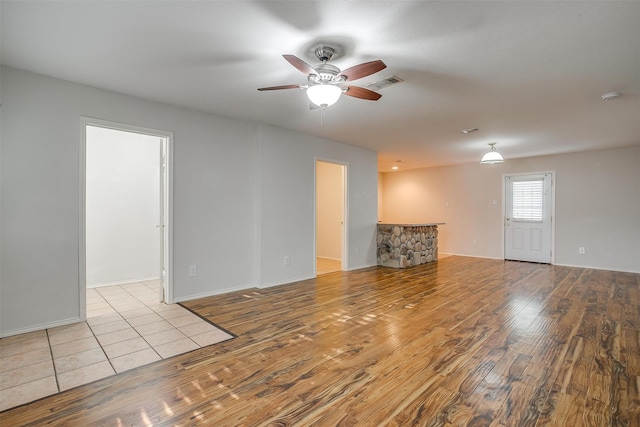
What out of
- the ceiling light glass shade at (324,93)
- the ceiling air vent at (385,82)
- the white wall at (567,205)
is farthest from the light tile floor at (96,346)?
the white wall at (567,205)

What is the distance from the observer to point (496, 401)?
1.85 m

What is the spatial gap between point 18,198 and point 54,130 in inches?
28.4

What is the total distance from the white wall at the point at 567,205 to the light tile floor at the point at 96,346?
22.5 feet

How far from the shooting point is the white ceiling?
1.95 meters

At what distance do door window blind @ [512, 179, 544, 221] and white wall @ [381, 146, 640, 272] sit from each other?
0.30 metres

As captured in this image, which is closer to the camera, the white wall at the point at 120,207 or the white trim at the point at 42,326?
the white trim at the point at 42,326

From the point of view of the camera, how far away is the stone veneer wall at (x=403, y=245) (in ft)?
20.5

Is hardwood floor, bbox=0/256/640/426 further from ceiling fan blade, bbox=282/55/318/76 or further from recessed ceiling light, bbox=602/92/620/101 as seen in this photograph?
recessed ceiling light, bbox=602/92/620/101

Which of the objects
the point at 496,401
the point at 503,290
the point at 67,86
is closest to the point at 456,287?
the point at 503,290

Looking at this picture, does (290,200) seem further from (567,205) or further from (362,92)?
(567,205)

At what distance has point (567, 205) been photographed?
21.0ft

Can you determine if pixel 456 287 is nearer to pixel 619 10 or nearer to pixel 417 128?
pixel 417 128

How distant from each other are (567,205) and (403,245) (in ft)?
11.7

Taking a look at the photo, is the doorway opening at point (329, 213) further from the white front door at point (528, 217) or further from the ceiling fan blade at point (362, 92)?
the ceiling fan blade at point (362, 92)
